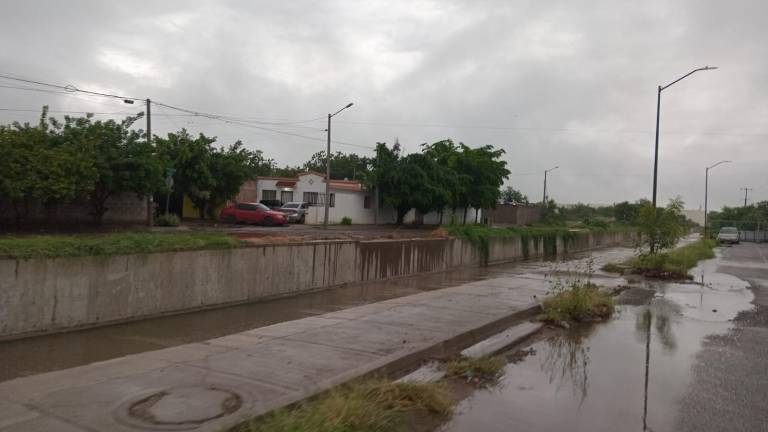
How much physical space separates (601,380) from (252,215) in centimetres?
2908

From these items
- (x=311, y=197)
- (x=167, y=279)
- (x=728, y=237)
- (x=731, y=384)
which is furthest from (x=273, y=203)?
(x=728, y=237)

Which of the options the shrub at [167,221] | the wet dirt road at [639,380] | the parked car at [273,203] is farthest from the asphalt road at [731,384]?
the parked car at [273,203]

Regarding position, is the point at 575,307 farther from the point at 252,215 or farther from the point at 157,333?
the point at 252,215

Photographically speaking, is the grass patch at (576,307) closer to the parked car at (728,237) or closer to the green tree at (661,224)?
the green tree at (661,224)

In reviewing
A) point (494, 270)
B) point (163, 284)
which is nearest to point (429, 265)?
point (494, 270)

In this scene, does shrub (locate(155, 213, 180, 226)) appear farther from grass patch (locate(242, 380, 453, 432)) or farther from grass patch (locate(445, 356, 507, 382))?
grass patch (locate(242, 380, 453, 432))

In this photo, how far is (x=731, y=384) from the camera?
6875 mm

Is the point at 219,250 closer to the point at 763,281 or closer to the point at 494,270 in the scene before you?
the point at 494,270

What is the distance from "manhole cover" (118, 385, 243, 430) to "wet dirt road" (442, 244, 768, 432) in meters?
2.06

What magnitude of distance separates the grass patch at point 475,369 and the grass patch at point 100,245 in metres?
6.55

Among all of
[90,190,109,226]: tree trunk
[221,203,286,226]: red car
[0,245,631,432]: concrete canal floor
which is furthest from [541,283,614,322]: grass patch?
[221,203,286,226]: red car

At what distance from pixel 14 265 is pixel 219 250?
13.5 feet

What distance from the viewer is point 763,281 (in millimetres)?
19609

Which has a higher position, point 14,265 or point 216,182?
point 216,182
